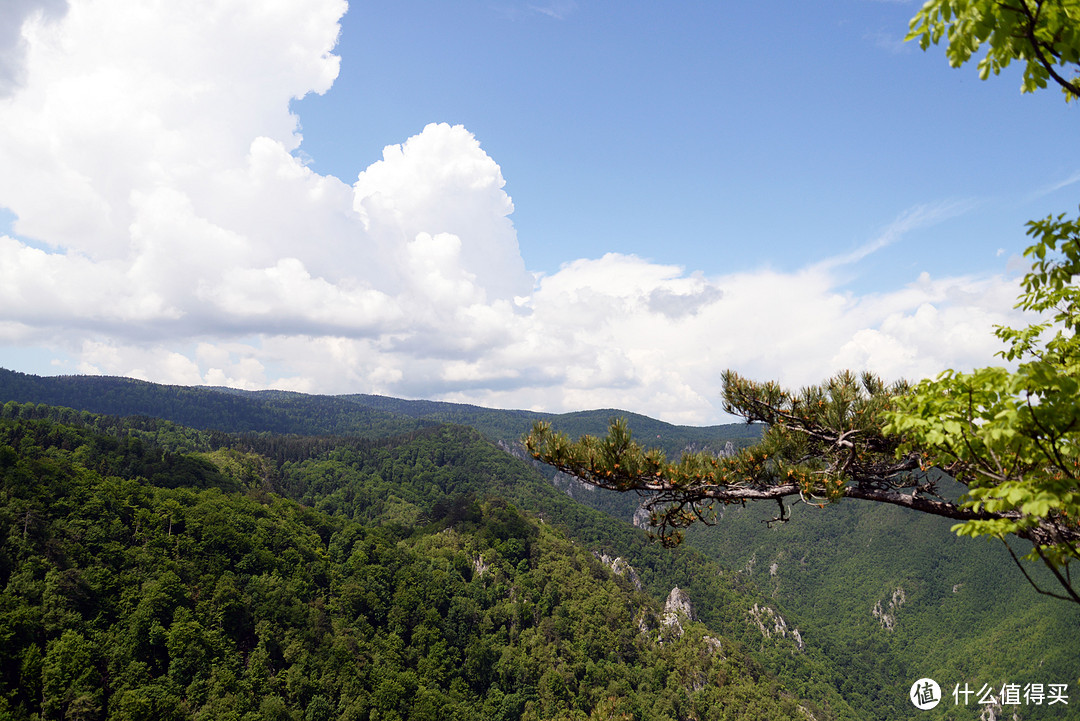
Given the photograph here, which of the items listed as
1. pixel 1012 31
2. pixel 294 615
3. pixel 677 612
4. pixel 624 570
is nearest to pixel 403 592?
pixel 294 615

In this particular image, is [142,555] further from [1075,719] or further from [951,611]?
[951,611]

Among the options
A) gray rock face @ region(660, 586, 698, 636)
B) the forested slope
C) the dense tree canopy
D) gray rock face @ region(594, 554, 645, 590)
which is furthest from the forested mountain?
the dense tree canopy

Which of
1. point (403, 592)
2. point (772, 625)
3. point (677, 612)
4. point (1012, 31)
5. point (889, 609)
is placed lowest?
point (889, 609)

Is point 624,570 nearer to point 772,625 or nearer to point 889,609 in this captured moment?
point 772,625

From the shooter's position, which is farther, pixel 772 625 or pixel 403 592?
pixel 772 625

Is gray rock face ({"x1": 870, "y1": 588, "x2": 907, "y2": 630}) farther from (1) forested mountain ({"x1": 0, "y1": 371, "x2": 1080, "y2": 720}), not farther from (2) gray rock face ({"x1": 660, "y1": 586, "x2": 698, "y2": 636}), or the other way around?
(2) gray rock face ({"x1": 660, "y1": 586, "x2": 698, "y2": 636})

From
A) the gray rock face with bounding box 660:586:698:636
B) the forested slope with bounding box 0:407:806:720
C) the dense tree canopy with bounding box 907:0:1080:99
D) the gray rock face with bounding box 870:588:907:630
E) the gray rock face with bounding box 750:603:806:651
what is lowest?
the gray rock face with bounding box 870:588:907:630

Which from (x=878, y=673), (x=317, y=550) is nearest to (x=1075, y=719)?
(x=878, y=673)

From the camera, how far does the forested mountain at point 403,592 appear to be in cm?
4809

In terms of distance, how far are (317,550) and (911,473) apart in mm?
83875

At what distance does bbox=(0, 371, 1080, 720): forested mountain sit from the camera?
4809cm

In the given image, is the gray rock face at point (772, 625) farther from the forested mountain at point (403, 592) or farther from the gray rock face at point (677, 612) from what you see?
the gray rock face at point (677, 612)

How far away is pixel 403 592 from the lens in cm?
7444

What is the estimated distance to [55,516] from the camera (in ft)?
177
